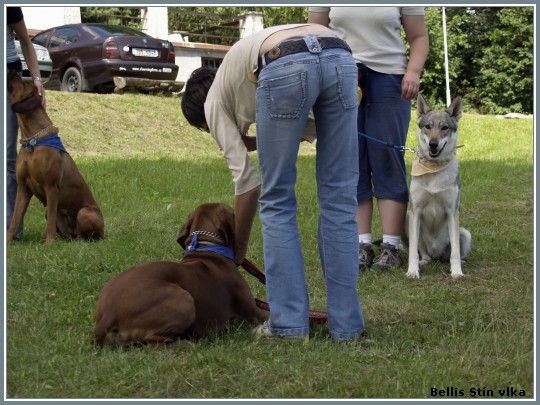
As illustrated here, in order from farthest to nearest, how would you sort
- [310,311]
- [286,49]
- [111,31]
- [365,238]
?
[111,31]
[365,238]
[310,311]
[286,49]

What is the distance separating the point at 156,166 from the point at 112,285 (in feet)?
26.4

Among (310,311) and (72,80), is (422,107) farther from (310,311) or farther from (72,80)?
(72,80)

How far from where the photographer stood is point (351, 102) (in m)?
4.14

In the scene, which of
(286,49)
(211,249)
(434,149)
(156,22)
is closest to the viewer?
(286,49)

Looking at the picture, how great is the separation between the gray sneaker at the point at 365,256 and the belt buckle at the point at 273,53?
105 inches

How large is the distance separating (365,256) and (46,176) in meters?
2.89

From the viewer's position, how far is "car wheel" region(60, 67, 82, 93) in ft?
59.0

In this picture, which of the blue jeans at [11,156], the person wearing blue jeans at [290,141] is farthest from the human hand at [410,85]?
the blue jeans at [11,156]

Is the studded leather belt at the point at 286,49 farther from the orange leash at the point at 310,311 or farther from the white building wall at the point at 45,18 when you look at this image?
the white building wall at the point at 45,18

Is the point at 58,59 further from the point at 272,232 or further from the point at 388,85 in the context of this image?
the point at 272,232

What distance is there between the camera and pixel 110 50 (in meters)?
17.5

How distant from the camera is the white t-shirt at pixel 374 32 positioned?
20.0 ft

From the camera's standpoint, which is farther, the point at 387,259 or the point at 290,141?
the point at 387,259

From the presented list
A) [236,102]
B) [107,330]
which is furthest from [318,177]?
[107,330]
